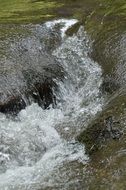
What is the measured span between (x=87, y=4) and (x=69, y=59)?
267 inches

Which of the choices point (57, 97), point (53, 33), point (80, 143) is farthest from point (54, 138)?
point (53, 33)

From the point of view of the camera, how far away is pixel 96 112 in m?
16.0

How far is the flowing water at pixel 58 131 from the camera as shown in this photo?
1234 centimetres

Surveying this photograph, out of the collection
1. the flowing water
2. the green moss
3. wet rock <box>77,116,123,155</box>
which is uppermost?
the green moss

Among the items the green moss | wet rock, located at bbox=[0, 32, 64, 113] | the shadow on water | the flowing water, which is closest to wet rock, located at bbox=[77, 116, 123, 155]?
the shadow on water

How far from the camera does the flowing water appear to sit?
1234cm

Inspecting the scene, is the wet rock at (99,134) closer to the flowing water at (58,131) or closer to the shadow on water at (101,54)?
the shadow on water at (101,54)

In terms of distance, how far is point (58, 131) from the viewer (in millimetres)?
15383

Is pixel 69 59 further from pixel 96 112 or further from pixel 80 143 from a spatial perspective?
pixel 80 143

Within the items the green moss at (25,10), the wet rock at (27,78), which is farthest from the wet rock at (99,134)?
the green moss at (25,10)

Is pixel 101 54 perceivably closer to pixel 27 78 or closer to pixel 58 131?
pixel 27 78

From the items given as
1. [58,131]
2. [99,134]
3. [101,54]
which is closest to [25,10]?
[101,54]

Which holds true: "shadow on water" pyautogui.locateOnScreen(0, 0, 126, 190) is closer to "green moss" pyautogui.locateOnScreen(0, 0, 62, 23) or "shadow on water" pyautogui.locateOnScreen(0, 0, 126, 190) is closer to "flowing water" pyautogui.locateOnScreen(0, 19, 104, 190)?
"green moss" pyautogui.locateOnScreen(0, 0, 62, 23)

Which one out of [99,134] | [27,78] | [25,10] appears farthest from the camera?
[25,10]
